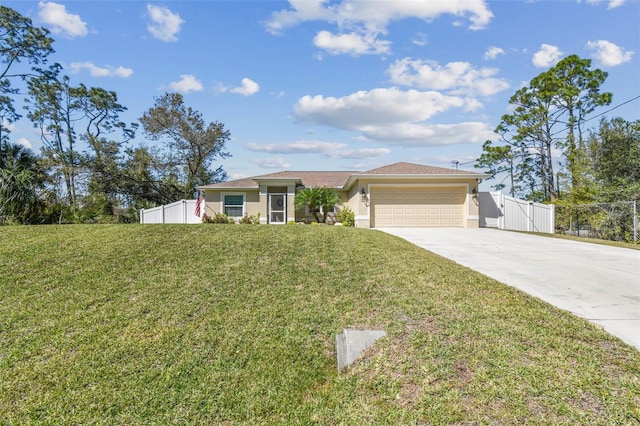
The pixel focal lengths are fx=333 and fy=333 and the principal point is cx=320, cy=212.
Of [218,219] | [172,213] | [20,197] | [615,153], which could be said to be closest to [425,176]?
[218,219]

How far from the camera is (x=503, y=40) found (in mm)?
12352

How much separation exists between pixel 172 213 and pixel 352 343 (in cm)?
1778

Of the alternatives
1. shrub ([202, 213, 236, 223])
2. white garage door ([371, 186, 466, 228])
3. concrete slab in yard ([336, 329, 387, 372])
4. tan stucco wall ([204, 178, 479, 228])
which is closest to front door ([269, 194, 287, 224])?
tan stucco wall ([204, 178, 479, 228])

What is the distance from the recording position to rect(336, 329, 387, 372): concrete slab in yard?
3.17 meters

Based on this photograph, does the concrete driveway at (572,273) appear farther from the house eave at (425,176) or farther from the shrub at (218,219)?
the shrub at (218,219)

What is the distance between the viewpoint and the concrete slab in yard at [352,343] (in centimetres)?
317

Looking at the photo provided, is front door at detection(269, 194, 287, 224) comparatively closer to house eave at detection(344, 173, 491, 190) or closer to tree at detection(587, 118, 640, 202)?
house eave at detection(344, 173, 491, 190)

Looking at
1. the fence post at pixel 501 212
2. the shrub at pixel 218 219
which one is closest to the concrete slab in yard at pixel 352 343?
the shrub at pixel 218 219

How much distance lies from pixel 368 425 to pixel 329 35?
1301 cm

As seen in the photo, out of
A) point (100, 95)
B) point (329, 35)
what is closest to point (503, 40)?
point (329, 35)

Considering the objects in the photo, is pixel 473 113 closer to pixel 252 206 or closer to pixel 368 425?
pixel 252 206

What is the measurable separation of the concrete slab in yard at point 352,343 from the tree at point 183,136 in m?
27.6

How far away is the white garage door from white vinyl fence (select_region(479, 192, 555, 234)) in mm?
1529

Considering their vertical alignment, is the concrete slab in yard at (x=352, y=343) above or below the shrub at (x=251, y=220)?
below
